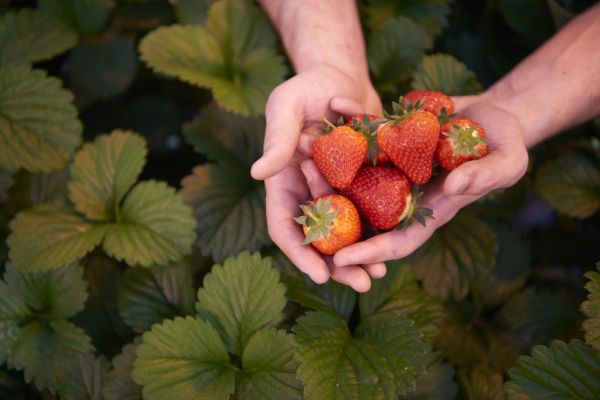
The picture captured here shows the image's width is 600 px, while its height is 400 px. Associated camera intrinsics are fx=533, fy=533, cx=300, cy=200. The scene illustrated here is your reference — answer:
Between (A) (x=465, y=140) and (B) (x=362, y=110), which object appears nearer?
(A) (x=465, y=140)

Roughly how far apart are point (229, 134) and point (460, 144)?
2.04ft

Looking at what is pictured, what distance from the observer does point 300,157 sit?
1.14m

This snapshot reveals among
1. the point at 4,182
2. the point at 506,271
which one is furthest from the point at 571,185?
the point at 4,182

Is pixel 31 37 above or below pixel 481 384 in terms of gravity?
above

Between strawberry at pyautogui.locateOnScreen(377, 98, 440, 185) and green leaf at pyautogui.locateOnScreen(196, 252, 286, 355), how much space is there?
1.09ft

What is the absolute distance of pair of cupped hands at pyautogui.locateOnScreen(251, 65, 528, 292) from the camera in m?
0.95

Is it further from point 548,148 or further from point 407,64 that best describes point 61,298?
point 548,148

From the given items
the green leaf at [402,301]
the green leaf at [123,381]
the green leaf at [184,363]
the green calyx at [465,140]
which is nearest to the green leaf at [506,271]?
the green leaf at [402,301]

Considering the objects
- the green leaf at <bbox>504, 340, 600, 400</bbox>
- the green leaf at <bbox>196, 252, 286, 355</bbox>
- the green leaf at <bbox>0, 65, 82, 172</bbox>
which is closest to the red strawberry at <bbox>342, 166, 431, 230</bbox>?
the green leaf at <bbox>196, 252, 286, 355</bbox>

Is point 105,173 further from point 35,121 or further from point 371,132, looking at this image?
point 371,132

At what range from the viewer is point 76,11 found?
5.01ft

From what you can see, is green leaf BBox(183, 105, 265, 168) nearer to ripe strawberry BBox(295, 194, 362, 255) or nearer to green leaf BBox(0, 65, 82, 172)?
green leaf BBox(0, 65, 82, 172)

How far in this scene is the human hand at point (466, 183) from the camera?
93 cm

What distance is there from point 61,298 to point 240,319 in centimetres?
42
